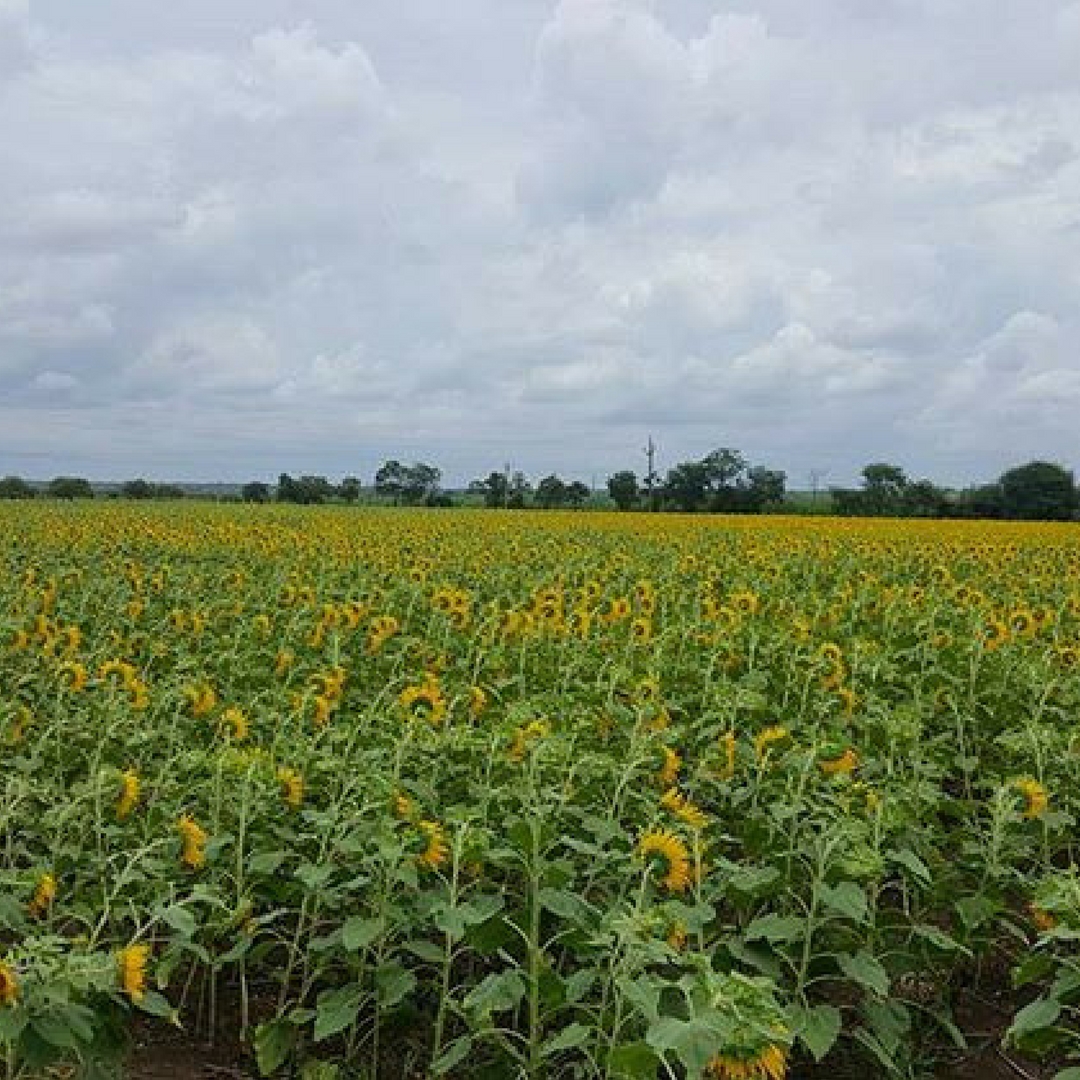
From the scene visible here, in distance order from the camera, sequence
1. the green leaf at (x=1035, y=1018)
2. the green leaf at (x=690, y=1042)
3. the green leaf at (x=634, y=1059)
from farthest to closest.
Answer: the green leaf at (x=1035, y=1018) → the green leaf at (x=634, y=1059) → the green leaf at (x=690, y=1042)

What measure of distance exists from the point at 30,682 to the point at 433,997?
345 cm

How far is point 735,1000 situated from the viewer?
7.04 ft

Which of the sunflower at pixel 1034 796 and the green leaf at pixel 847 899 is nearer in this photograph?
the green leaf at pixel 847 899

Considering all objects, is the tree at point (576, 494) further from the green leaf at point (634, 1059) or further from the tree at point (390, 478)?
the green leaf at point (634, 1059)

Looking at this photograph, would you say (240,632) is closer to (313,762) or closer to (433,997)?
(313,762)

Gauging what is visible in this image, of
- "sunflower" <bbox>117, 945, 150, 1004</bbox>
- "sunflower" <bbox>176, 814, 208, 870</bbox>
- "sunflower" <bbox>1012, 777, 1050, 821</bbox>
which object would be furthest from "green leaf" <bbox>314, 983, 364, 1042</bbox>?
"sunflower" <bbox>1012, 777, 1050, 821</bbox>

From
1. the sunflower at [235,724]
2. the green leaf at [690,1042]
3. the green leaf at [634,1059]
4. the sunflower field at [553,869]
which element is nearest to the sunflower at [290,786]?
the sunflower field at [553,869]

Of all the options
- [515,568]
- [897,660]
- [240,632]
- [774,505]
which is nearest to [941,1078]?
[897,660]

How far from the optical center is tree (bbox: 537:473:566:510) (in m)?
56.9

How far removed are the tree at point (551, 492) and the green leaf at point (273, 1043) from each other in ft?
175

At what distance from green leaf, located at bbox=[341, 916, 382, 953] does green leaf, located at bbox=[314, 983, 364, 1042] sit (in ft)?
0.58

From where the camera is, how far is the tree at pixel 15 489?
169 feet

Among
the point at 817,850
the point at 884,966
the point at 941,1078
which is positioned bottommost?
the point at 941,1078

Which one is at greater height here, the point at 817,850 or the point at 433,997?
the point at 817,850
